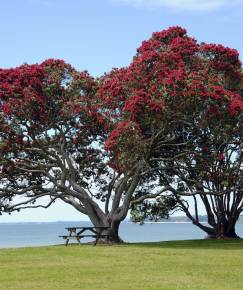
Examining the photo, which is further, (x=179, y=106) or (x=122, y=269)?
(x=179, y=106)

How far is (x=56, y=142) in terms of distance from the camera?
36.6 metres

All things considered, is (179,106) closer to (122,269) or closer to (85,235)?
(85,235)

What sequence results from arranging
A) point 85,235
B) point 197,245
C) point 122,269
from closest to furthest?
point 122,269, point 197,245, point 85,235

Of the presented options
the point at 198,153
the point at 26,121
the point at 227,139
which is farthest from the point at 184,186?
the point at 26,121

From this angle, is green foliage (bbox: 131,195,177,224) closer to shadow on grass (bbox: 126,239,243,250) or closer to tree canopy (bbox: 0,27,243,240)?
tree canopy (bbox: 0,27,243,240)

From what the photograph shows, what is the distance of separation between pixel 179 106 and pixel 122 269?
1210 centimetres

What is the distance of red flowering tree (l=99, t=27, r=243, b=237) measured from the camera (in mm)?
29922

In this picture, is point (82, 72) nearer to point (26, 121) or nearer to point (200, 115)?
point (26, 121)

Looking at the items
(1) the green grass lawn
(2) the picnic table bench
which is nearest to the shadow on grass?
(2) the picnic table bench

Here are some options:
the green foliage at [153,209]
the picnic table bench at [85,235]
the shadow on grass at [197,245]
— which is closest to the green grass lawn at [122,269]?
the shadow on grass at [197,245]

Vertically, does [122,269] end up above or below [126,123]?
below

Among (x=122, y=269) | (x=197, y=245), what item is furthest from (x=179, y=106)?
(x=122, y=269)

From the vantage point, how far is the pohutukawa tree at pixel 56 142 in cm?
3366

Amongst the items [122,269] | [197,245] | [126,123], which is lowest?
[122,269]
